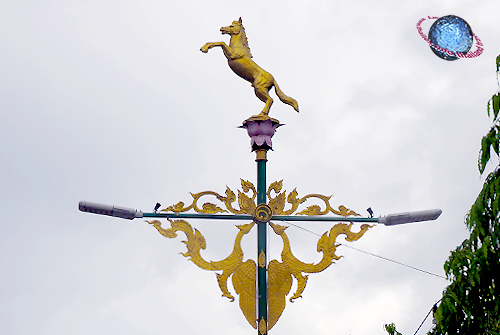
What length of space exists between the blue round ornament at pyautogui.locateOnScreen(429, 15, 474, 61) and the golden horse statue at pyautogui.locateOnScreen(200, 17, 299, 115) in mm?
2687

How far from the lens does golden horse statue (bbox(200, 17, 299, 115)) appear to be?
41.9ft

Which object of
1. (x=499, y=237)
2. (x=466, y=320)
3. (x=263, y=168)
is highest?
(x=263, y=168)

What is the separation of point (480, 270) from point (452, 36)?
3.12 meters

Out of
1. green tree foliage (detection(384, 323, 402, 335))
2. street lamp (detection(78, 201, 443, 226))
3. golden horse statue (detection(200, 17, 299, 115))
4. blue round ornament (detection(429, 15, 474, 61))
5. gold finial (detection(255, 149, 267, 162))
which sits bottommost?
green tree foliage (detection(384, 323, 402, 335))

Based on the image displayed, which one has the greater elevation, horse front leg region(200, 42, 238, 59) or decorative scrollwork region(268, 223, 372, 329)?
horse front leg region(200, 42, 238, 59)

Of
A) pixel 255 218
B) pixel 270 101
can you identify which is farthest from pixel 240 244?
pixel 270 101

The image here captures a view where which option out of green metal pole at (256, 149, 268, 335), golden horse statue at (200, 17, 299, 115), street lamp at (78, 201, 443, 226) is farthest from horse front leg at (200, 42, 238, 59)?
street lamp at (78, 201, 443, 226)

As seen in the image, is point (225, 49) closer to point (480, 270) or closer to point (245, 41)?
point (245, 41)

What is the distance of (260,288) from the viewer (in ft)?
38.9

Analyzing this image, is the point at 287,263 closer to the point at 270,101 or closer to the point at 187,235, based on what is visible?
the point at 187,235

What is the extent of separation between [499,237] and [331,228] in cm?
384

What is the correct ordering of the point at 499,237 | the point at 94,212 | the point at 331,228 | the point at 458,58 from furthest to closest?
the point at 331,228 → the point at 94,212 → the point at 458,58 → the point at 499,237

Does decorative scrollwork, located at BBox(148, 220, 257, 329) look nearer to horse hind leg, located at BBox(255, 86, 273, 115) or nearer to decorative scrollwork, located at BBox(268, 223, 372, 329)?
decorative scrollwork, located at BBox(268, 223, 372, 329)

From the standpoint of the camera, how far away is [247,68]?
12.8 metres
